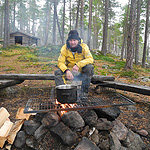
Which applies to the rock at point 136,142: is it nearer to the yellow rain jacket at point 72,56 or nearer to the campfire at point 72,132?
the campfire at point 72,132

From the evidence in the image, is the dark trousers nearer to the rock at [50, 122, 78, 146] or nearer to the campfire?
the campfire

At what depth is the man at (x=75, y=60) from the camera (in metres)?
2.94

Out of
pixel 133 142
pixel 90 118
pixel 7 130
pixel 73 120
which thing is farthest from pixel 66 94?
pixel 133 142

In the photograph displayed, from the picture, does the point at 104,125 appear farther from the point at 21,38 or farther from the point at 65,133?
the point at 21,38

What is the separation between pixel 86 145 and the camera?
1.68m

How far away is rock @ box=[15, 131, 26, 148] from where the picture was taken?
180cm

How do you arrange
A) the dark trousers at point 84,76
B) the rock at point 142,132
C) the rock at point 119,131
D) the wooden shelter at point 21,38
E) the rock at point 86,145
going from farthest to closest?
the wooden shelter at point 21,38 → the dark trousers at point 84,76 → the rock at point 142,132 → the rock at point 119,131 → the rock at point 86,145

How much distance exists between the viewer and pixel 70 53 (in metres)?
3.32

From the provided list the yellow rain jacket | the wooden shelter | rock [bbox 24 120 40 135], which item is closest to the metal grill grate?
rock [bbox 24 120 40 135]

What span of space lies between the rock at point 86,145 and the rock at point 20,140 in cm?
86

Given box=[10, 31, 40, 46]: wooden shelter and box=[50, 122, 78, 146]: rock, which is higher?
box=[10, 31, 40, 46]: wooden shelter

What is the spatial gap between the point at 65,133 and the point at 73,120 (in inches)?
9.2

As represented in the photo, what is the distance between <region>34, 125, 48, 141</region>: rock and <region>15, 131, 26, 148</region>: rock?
20cm

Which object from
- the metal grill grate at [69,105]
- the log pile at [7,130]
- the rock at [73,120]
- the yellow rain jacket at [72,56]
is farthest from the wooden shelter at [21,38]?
the rock at [73,120]
